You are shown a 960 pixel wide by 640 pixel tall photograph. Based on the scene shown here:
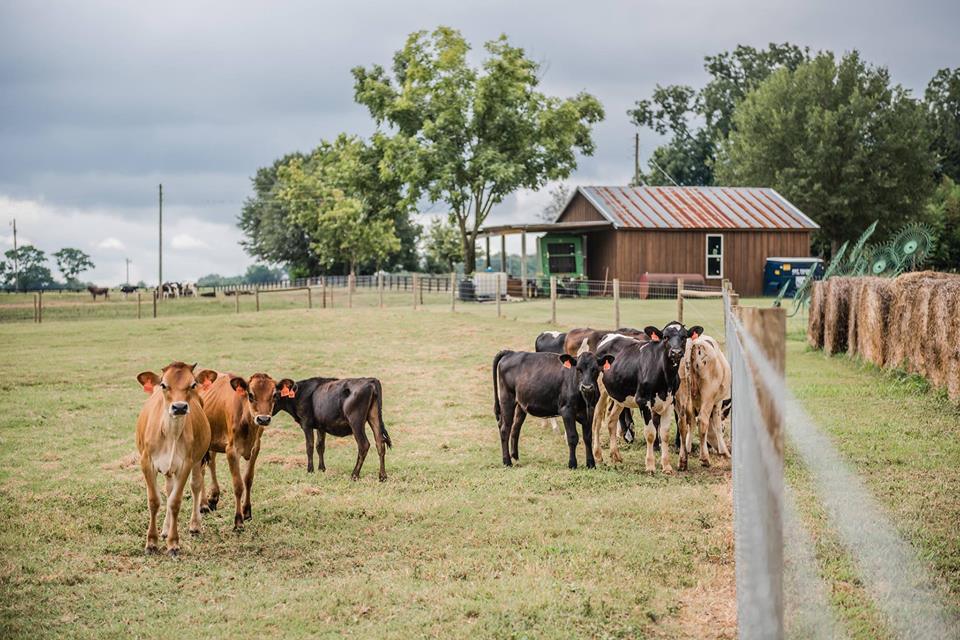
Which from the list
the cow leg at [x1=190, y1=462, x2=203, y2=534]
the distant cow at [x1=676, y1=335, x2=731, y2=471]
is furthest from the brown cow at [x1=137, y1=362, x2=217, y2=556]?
the distant cow at [x1=676, y1=335, x2=731, y2=471]

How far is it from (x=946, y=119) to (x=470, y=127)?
4406 centimetres

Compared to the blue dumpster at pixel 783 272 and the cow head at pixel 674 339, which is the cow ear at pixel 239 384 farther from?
the blue dumpster at pixel 783 272

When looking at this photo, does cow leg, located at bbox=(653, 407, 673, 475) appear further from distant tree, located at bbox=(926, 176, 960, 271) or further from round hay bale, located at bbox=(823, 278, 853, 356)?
distant tree, located at bbox=(926, 176, 960, 271)

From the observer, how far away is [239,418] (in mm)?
9070

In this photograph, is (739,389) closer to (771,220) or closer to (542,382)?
(542,382)

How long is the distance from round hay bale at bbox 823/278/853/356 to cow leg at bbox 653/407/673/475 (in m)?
9.78

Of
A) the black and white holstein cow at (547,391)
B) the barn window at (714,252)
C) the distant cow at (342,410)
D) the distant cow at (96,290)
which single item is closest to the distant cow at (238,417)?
the distant cow at (342,410)

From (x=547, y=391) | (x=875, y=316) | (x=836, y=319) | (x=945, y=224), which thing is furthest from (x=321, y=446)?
(x=945, y=224)

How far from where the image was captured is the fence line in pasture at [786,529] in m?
3.55

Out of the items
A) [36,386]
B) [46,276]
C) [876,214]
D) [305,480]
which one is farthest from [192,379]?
[46,276]

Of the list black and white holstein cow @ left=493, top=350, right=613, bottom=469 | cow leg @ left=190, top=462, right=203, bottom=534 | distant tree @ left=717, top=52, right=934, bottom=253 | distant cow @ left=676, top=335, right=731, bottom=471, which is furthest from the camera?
distant tree @ left=717, top=52, right=934, bottom=253

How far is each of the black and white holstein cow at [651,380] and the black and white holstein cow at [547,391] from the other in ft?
1.04

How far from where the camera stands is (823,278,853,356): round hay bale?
1966 centimetres

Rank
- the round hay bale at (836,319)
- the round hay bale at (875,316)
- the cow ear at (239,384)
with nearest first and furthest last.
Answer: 1. the cow ear at (239,384)
2. the round hay bale at (875,316)
3. the round hay bale at (836,319)
